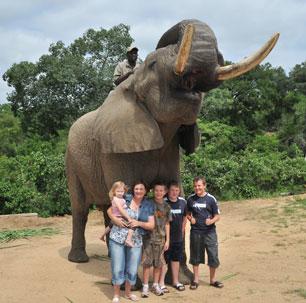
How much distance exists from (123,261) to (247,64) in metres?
2.14

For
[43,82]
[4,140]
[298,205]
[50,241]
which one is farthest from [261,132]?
[50,241]

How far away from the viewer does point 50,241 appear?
27.4ft

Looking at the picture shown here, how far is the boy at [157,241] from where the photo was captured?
489 centimetres

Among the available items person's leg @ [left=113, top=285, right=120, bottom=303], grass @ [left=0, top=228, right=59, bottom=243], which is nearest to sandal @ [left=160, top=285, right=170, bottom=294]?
person's leg @ [left=113, top=285, right=120, bottom=303]

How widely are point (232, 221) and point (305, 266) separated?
4.25 meters

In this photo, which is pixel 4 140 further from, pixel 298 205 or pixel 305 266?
pixel 305 266

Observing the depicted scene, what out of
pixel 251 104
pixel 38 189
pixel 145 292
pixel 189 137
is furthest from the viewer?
pixel 251 104

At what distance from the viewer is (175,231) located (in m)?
5.11

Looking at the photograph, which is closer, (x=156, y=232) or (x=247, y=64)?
(x=247, y=64)

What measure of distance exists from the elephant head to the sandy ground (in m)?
1.52

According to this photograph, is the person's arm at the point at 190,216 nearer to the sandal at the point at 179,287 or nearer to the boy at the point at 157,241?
the boy at the point at 157,241

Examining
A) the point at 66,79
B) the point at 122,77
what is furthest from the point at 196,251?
the point at 66,79

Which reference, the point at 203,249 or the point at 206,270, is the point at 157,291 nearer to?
the point at 203,249

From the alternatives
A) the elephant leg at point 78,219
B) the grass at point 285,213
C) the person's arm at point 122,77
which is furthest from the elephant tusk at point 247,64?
the grass at point 285,213
